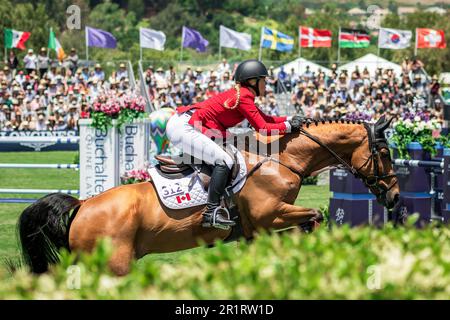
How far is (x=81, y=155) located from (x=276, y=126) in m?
6.54

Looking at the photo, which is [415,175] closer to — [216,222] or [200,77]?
[216,222]

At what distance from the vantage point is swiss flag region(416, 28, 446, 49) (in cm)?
3591

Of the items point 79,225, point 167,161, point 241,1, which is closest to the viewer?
point 79,225

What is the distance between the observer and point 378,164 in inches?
293

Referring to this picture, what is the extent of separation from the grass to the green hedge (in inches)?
217

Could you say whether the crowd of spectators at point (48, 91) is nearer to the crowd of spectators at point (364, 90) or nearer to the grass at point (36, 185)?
the grass at point (36, 185)

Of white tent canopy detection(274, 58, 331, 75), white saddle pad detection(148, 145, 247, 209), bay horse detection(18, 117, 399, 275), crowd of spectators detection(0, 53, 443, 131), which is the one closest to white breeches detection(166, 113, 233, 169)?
white saddle pad detection(148, 145, 247, 209)

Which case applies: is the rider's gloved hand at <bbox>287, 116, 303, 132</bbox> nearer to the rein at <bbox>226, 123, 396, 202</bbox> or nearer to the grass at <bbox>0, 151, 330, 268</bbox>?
the rein at <bbox>226, 123, 396, 202</bbox>

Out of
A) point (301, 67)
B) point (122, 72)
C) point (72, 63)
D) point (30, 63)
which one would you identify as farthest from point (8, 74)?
point (301, 67)

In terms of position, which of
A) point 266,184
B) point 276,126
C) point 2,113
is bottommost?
point 2,113

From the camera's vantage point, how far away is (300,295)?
3.25m
